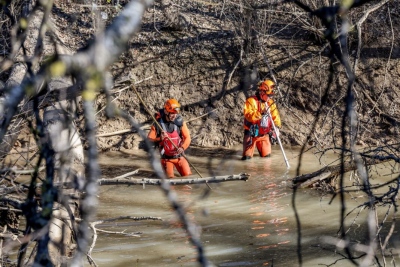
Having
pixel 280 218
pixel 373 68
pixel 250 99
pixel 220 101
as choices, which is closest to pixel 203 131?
pixel 220 101

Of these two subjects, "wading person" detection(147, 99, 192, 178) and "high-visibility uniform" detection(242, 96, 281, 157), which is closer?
"wading person" detection(147, 99, 192, 178)

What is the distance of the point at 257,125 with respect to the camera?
1345 centimetres

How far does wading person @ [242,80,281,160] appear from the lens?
43.7 ft

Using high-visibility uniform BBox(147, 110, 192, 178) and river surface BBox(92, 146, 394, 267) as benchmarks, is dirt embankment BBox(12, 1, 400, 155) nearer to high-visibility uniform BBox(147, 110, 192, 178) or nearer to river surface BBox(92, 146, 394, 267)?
high-visibility uniform BBox(147, 110, 192, 178)

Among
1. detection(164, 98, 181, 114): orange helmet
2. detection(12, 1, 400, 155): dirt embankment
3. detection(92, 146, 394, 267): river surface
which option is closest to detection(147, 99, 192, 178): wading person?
detection(164, 98, 181, 114): orange helmet

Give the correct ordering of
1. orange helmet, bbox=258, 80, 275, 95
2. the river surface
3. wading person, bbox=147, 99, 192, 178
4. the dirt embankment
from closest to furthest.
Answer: the river surface → wading person, bbox=147, 99, 192, 178 → orange helmet, bbox=258, 80, 275, 95 → the dirt embankment

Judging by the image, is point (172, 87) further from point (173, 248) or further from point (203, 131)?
point (173, 248)

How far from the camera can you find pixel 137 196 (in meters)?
10.9

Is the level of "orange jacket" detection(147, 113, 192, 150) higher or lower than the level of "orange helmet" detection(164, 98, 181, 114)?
lower

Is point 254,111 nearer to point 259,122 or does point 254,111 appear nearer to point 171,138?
point 259,122

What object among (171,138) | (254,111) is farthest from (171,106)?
(254,111)

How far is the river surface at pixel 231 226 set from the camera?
779cm

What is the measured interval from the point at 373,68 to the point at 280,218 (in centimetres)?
667

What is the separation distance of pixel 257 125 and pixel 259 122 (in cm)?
9
